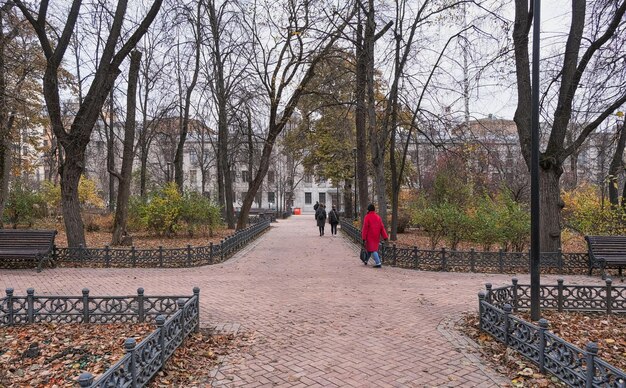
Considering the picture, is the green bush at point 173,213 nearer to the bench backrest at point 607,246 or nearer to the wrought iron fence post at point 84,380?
the bench backrest at point 607,246

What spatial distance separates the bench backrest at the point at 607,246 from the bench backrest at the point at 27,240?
1357cm

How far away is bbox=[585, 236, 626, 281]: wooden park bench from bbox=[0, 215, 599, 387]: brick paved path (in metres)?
0.70

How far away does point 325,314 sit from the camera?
6664mm

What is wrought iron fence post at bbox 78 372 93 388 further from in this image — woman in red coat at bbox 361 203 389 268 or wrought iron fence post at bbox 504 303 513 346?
woman in red coat at bbox 361 203 389 268

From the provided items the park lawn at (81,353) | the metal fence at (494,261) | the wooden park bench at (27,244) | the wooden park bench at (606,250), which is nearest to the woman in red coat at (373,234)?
the metal fence at (494,261)

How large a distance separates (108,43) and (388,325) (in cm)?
1091

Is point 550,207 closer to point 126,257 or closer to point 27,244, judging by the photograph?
point 126,257

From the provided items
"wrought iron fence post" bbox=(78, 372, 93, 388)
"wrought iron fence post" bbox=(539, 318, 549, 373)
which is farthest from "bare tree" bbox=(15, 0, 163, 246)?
"wrought iron fence post" bbox=(539, 318, 549, 373)

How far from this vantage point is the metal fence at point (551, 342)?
345cm

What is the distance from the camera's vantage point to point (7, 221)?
2036cm

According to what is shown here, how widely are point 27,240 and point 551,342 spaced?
38.7 ft

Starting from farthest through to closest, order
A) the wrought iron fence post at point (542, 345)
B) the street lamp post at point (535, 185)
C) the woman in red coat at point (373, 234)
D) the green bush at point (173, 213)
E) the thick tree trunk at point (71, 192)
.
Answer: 1. the green bush at point (173, 213)
2. the thick tree trunk at point (71, 192)
3. the woman in red coat at point (373, 234)
4. the street lamp post at point (535, 185)
5. the wrought iron fence post at point (542, 345)

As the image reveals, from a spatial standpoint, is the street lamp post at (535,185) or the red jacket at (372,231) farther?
the red jacket at (372,231)

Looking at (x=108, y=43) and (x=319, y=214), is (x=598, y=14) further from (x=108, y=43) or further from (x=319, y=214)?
(x=319, y=214)
